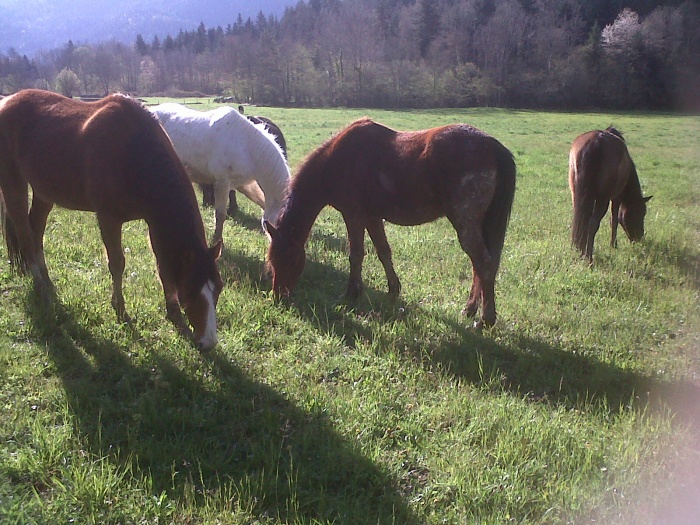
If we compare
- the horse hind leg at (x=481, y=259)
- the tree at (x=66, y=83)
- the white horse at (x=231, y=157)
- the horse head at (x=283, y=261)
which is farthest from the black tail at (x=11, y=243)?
the tree at (x=66, y=83)

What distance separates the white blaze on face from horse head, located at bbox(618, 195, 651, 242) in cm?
720

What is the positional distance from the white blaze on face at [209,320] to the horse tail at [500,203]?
9.32ft

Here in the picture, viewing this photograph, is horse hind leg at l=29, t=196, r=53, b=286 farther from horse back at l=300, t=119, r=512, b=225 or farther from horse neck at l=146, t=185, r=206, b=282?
horse back at l=300, t=119, r=512, b=225

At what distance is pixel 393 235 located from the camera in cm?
846

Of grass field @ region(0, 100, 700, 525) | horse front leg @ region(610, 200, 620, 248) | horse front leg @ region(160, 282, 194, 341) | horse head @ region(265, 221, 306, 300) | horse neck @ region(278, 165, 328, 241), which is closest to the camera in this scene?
grass field @ region(0, 100, 700, 525)

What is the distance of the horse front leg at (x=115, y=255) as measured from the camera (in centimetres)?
439

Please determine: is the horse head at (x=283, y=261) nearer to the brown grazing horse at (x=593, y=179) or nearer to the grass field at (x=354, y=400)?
the grass field at (x=354, y=400)

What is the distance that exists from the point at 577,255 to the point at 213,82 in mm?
53666

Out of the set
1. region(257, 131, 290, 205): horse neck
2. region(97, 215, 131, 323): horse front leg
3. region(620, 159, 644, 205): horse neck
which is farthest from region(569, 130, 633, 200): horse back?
region(97, 215, 131, 323): horse front leg

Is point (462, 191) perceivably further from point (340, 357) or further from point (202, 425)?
point (202, 425)

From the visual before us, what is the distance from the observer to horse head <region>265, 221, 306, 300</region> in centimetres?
559

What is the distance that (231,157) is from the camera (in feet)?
24.0

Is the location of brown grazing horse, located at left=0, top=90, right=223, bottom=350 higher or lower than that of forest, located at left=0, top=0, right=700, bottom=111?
lower

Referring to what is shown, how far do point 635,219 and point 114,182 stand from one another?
7790 millimetres
